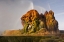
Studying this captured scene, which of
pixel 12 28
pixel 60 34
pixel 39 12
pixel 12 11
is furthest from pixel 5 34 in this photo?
pixel 60 34

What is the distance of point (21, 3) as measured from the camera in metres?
8.95

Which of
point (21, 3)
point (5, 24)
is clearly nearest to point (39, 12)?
point (21, 3)

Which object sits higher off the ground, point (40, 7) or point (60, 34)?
point (40, 7)

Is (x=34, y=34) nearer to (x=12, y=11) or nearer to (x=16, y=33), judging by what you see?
(x=16, y=33)

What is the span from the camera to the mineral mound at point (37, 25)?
28.9ft

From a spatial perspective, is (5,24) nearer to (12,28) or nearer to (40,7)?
(12,28)

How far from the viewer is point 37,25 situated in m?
8.89

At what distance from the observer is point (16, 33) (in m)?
8.85

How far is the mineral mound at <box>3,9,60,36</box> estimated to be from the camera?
882cm

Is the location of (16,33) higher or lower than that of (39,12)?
lower

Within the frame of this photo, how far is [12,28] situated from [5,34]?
42 centimetres

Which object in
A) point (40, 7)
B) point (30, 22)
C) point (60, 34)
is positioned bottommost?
point (60, 34)

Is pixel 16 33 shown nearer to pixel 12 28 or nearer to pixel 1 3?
pixel 12 28

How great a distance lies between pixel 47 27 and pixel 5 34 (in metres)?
1.93
